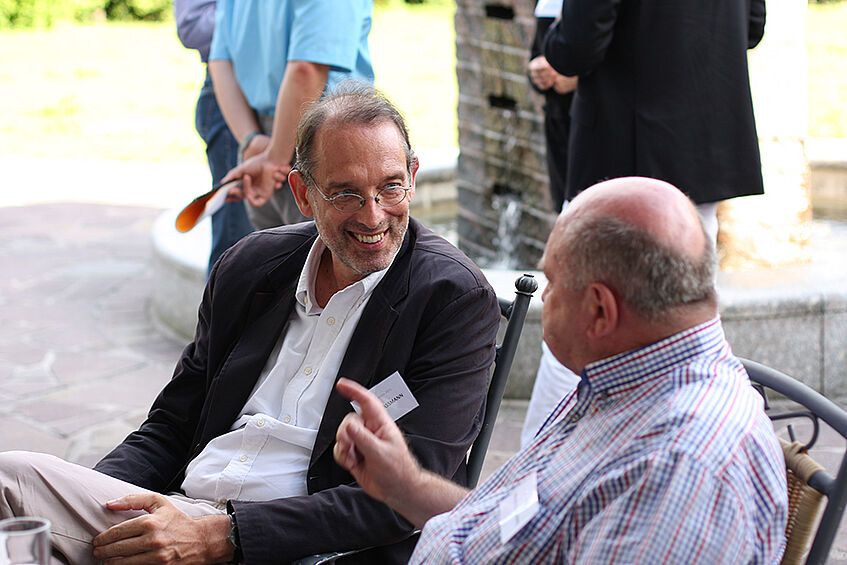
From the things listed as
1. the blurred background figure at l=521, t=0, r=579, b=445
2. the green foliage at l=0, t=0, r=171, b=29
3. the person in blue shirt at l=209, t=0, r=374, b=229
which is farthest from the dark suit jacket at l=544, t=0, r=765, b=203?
the green foliage at l=0, t=0, r=171, b=29

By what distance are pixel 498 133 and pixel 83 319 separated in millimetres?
2481

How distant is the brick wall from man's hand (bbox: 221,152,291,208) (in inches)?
82.0

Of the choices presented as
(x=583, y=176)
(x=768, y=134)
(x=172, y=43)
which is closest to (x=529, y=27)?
(x=768, y=134)

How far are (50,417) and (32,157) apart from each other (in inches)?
272

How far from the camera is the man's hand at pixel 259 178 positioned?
3395mm

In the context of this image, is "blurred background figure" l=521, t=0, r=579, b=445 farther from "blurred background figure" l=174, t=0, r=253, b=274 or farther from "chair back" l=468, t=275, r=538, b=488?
"blurred background figure" l=174, t=0, r=253, b=274

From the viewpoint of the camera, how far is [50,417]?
424cm

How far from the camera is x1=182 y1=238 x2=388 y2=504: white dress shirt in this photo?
6.84 ft

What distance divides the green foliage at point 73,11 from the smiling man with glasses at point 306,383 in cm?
1931

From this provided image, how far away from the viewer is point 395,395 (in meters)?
2.01

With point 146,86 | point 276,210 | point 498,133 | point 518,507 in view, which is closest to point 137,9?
point 146,86

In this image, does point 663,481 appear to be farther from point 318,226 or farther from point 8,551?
point 318,226

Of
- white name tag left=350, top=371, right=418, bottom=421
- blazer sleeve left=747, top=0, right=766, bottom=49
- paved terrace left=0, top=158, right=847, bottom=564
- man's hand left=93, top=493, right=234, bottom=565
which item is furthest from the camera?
paved terrace left=0, top=158, right=847, bottom=564

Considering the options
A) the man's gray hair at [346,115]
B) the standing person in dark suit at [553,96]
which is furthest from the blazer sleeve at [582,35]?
the man's gray hair at [346,115]
